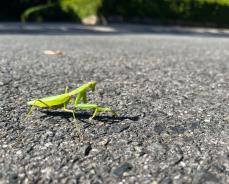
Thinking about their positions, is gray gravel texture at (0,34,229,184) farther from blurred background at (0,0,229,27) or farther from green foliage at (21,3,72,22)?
blurred background at (0,0,229,27)

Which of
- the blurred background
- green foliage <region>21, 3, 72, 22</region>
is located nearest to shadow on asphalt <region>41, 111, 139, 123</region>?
green foliage <region>21, 3, 72, 22</region>

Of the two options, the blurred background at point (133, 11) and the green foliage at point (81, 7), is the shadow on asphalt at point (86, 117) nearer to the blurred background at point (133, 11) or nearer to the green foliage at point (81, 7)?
the blurred background at point (133, 11)

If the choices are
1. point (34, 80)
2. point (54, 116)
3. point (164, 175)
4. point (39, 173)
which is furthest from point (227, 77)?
point (39, 173)

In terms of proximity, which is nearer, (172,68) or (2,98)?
(2,98)

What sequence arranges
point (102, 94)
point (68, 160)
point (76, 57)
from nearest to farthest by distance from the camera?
point (68, 160) → point (102, 94) → point (76, 57)

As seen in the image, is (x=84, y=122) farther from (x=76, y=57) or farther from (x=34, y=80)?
(x=76, y=57)

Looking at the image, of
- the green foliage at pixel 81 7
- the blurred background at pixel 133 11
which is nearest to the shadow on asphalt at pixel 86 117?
the blurred background at pixel 133 11
